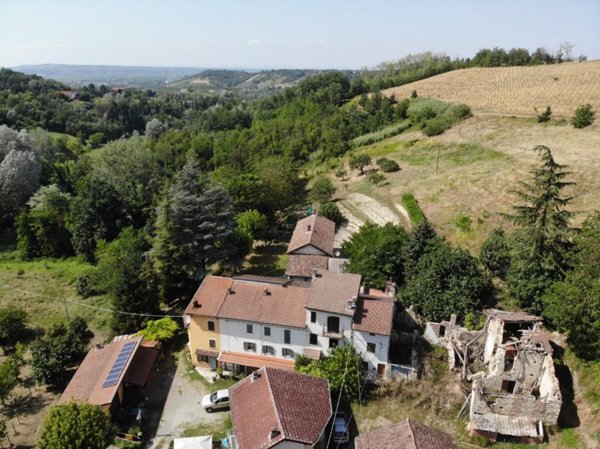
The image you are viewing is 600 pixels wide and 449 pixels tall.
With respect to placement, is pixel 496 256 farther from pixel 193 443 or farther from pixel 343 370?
pixel 193 443

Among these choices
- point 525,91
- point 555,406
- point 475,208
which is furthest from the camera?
point 525,91

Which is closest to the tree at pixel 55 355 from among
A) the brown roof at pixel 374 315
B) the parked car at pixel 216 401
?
the parked car at pixel 216 401

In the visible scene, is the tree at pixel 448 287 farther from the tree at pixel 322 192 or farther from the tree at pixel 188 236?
the tree at pixel 322 192

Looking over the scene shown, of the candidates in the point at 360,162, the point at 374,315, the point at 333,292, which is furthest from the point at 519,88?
the point at 333,292

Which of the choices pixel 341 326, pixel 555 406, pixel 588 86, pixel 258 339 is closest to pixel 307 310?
pixel 341 326

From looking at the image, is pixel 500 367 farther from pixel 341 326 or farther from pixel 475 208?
pixel 475 208

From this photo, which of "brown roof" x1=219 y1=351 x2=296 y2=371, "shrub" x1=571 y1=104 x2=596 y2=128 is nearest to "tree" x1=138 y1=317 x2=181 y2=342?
"brown roof" x1=219 y1=351 x2=296 y2=371

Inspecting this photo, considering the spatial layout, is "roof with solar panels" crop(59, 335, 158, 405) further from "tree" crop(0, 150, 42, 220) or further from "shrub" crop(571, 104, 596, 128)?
"shrub" crop(571, 104, 596, 128)
